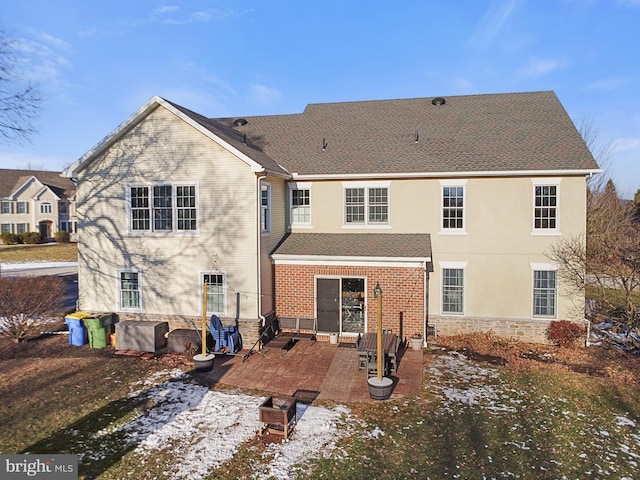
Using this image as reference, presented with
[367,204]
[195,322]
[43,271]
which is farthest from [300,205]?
[43,271]

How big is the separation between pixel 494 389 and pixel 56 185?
6354 centimetres

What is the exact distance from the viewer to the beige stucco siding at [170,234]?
48.5ft

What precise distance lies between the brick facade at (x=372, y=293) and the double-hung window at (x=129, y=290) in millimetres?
5158

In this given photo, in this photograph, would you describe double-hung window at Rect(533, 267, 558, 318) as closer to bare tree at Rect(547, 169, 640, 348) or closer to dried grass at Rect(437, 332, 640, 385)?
bare tree at Rect(547, 169, 640, 348)

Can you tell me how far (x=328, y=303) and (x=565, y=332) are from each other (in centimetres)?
824

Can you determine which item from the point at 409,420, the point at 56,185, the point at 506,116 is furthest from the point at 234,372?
the point at 56,185

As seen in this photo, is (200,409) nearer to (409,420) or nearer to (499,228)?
(409,420)

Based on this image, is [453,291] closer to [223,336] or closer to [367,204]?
[367,204]

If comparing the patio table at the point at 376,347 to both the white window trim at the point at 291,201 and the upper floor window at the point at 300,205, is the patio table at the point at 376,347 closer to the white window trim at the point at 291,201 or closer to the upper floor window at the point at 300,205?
the white window trim at the point at 291,201

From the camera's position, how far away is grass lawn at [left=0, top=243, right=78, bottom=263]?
128 ft

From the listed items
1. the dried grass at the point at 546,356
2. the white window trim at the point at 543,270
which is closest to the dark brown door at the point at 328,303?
the dried grass at the point at 546,356

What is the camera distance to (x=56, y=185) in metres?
58.8

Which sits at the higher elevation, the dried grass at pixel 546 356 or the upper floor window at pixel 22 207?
the upper floor window at pixel 22 207

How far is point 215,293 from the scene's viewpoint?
15234 mm
